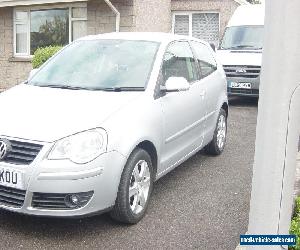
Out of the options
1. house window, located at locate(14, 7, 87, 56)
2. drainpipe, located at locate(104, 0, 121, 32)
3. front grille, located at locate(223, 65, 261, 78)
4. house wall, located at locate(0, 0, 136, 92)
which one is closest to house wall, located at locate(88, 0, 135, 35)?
house wall, located at locate(0, 0, 136, 92)

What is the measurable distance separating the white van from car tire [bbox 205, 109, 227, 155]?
4858 millimetres

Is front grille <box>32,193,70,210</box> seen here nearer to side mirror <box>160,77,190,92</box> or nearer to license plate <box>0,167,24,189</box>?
license plate <box>0,167,24,189</box>

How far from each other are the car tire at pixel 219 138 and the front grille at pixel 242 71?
4851 mm

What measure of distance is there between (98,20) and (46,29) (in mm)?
2107

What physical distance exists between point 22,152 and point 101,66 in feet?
5.23

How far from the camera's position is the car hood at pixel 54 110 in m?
3.71

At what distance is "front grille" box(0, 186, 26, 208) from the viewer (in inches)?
143

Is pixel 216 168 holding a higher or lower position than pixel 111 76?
lower

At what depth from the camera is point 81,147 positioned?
366 centimetres

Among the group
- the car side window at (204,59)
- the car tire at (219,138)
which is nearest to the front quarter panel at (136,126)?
the car side window at (204,59)

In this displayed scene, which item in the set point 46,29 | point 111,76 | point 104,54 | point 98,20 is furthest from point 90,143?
point 46,29

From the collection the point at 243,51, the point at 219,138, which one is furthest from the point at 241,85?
the point at 219,138

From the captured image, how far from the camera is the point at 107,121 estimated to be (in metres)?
3.83

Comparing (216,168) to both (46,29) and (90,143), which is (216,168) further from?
(46,29)
